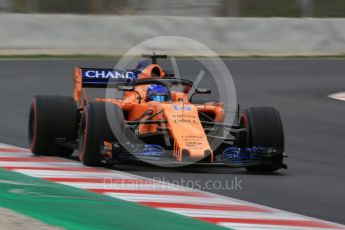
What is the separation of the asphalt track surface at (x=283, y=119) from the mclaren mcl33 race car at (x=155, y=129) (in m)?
0.23

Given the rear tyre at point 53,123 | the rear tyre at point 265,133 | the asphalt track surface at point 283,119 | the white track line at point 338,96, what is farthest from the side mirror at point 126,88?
the white track line at point 338,96

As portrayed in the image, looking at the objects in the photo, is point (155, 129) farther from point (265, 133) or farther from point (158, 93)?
point (265, 133)

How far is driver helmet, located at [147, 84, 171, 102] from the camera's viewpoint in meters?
10.5

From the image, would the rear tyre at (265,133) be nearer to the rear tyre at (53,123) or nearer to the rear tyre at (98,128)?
the rear tyre at (98,128)

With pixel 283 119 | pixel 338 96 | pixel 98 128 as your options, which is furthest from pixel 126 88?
pixel 338 96

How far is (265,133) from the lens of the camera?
1006 cm

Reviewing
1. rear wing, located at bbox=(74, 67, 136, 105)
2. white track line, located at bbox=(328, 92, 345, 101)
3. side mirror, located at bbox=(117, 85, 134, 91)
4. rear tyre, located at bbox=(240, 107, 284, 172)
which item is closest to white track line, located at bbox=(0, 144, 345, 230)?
side mirror, located at bbox=(117, 85, 134, 91)

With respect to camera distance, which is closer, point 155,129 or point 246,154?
point 246,154

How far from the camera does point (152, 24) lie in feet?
81.6

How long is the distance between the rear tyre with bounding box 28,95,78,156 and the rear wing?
80cm

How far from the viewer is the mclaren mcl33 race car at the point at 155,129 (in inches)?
380

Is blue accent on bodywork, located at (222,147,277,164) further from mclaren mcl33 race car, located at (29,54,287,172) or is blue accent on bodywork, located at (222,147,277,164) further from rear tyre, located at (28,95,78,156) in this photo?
rear tyre, located at (28,95,78,156)

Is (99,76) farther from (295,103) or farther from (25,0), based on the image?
(25,0)

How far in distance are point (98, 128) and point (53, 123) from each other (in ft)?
3.57
